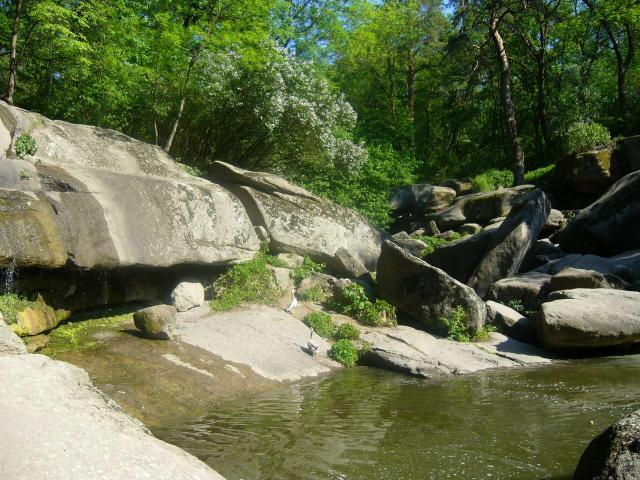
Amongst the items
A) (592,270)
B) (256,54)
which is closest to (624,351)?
(592,270)

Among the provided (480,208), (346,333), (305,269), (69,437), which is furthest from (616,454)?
(480,208)

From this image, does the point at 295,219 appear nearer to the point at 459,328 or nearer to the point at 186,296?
the point at 186,296

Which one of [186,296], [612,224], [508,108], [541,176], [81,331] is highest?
[508,108]

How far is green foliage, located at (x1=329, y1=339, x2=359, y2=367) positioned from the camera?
1115cm

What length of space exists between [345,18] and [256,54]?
56.3 ft

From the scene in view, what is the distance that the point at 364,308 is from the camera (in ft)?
43.4

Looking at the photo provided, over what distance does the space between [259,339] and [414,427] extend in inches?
177

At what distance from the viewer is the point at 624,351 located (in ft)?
38.1

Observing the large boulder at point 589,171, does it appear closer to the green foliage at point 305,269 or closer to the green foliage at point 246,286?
the green foliage at point 305,269

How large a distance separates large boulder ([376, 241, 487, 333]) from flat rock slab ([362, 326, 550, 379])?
48cm

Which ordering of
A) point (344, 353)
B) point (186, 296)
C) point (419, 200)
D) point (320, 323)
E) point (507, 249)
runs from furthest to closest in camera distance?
point (419, 200) → point (507, 249) → point (320, 323) → point (186, 296) → point (344, 353)

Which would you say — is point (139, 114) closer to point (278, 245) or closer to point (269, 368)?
point (278, 245)

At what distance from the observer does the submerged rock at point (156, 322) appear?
9719 millimetres

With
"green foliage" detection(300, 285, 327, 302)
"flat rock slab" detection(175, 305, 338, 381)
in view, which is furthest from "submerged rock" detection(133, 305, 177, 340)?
"green foliage" detection(300, 285, 327, 302)
